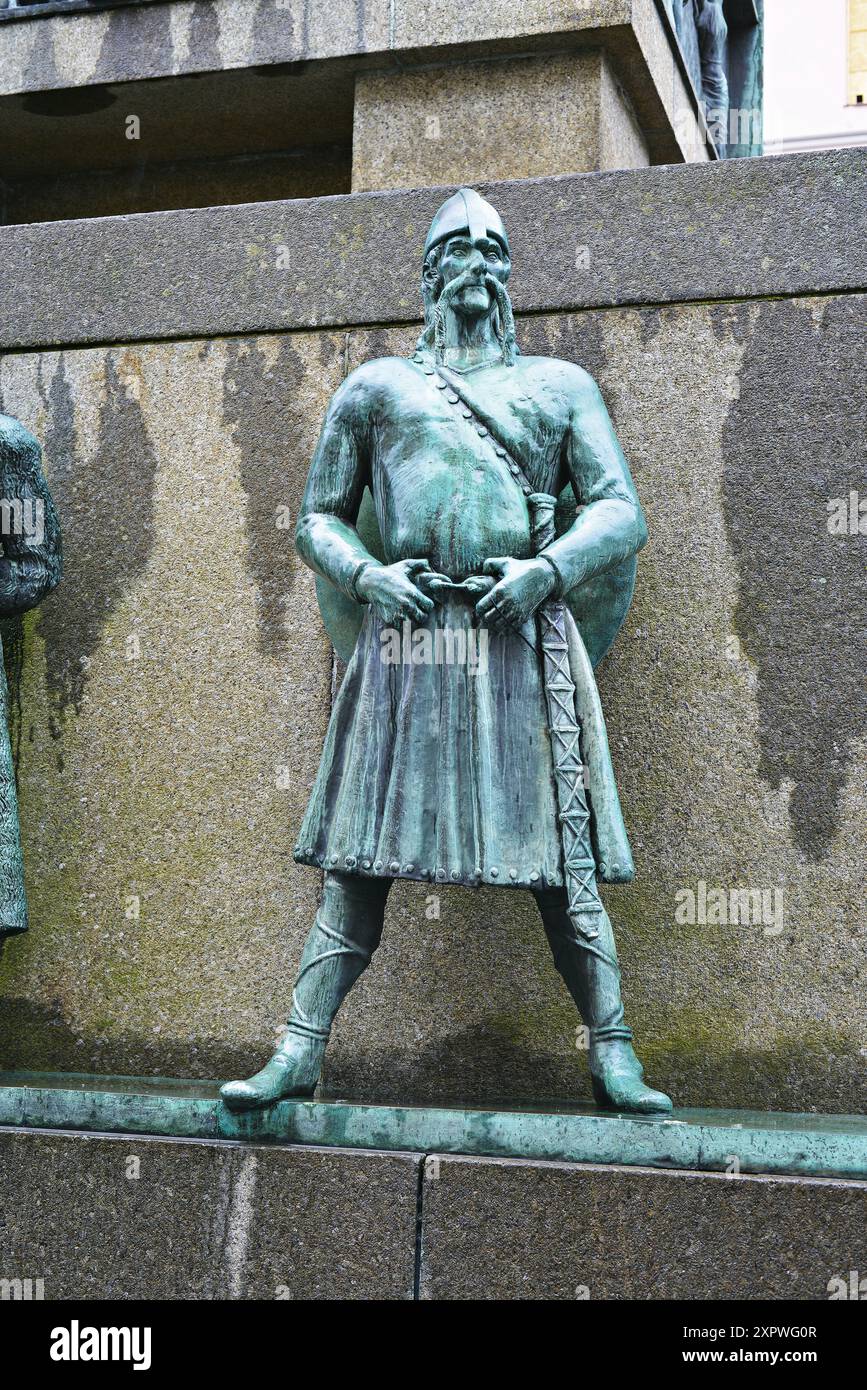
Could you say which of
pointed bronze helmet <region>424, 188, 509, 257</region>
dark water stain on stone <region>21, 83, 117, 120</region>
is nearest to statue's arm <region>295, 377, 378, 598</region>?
pointed bronze helmet <region>424, 188, 509, 257</region>

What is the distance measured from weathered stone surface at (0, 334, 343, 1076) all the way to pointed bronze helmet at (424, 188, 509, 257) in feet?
3.38

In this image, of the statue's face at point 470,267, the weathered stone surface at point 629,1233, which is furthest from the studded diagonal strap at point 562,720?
the weathered stone surface at point 629,1233

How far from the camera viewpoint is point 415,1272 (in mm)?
4273

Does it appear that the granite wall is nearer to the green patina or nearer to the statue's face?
the green patina

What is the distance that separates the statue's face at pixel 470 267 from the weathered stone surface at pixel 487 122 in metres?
1.71

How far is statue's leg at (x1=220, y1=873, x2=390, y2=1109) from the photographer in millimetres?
4586

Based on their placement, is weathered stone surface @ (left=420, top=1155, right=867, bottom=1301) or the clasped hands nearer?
weathered stone surface @ (left=420, top=1155, right=867, bottom=1301)

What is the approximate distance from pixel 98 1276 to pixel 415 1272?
955 mm

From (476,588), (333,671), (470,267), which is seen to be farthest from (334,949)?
(470,267)

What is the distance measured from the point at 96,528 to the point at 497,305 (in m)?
1.95

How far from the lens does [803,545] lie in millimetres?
5426

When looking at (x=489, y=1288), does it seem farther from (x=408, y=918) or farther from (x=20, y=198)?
(x=20, y=198)

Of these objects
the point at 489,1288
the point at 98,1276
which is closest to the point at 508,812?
the point at 489,1288

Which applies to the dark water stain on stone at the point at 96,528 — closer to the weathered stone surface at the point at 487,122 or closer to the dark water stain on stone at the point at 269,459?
the dark water stain on stone at the point at 269,459
